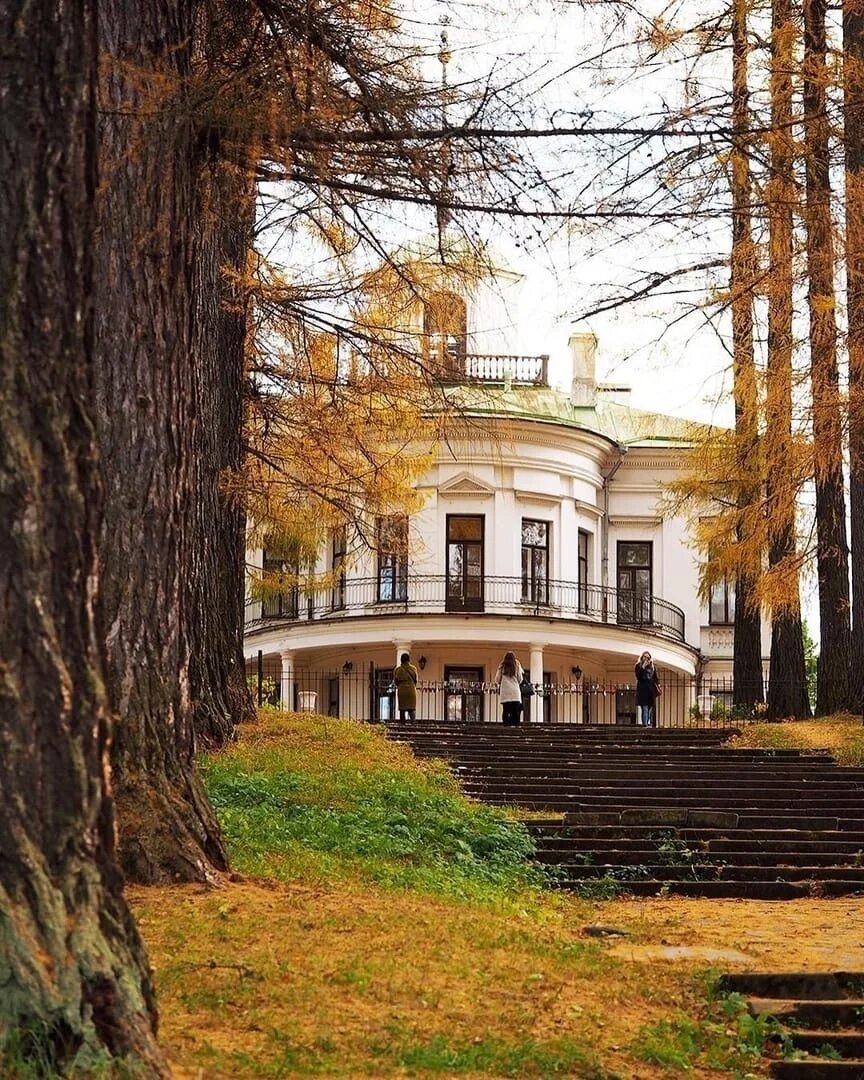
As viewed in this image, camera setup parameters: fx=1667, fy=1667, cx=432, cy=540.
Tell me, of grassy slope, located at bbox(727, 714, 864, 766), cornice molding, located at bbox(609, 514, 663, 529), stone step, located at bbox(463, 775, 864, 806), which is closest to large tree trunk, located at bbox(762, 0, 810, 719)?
grassy slope, located at bbox(727, 714, 864, 766)

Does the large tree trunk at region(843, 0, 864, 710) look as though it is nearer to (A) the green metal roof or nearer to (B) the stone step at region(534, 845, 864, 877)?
(B) the stone step at region(534, 845, 864, 877)

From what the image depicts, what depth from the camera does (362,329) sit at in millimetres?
15617

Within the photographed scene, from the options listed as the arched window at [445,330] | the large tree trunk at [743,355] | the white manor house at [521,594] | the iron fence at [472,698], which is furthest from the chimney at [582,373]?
the arched window at [445,330]

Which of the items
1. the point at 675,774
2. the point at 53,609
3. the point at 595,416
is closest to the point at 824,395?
the point at 675,774

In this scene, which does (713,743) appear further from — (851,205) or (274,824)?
(274,824)

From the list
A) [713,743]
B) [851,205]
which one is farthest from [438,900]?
[713,743]

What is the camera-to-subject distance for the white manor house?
38906mm

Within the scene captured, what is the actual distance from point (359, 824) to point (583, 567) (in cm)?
3012

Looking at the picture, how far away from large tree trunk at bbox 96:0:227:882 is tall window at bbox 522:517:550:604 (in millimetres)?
31485

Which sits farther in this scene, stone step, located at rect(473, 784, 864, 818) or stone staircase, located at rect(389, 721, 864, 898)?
stone step, located at rect(473, 784, 864, 818)

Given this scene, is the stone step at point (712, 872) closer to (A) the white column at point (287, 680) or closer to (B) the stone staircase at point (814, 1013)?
(B) the stone staircase at point (814, 1013)

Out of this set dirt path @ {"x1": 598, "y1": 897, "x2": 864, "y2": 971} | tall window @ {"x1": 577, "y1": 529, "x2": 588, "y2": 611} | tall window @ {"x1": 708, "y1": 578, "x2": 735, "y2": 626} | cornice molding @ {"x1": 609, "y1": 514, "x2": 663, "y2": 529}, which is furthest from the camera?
tall window @ {"x1": 708, "y1": 578, "x2": 735, "y2": 626}

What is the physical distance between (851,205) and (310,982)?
10655 mm

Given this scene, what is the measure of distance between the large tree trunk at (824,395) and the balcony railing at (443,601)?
49.5 ft
